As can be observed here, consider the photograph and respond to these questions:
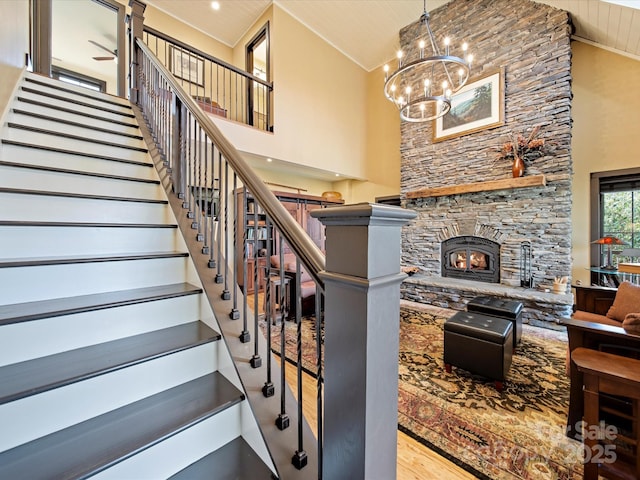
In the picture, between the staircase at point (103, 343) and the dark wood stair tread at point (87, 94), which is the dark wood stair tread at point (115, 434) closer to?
the staircase at point (103, 343)

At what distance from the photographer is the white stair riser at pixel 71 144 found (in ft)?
6.21

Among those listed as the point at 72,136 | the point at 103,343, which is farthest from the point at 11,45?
the point at 103,343

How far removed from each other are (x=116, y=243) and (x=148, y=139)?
4.49 feet

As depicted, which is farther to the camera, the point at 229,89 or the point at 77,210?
the point at 229,89

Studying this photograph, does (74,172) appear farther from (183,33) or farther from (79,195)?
(183,33)

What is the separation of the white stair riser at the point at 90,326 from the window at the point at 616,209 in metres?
5.27

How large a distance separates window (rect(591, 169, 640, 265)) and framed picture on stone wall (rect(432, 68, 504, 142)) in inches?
65.7

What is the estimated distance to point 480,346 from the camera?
7.06ft

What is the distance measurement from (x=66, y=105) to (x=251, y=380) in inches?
124

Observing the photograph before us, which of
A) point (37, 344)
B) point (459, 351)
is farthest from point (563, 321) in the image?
point (37, 344)

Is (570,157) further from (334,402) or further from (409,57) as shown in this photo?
(334,402)

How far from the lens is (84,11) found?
4668mm

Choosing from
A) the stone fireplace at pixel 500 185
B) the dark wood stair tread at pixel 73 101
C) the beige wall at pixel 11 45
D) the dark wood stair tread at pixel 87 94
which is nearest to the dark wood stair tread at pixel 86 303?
the beige wall at pixel 11 45

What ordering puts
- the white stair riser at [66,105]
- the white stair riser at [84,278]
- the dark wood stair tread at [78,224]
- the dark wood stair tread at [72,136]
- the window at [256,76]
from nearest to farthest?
1. the white stair riser at [84,278]
2. the dark wood stair tread at [78,224]
3. the dark wood stair tread at [72,136]
4. the white stair riser at [66,105]
5. the window at [256,76]
